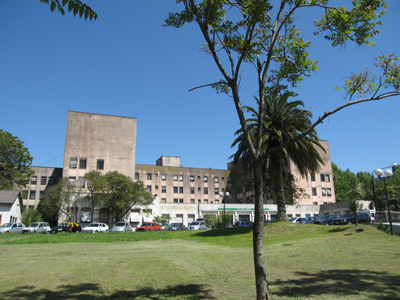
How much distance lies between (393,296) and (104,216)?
54.4 m

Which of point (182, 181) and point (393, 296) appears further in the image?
point (182, 181)

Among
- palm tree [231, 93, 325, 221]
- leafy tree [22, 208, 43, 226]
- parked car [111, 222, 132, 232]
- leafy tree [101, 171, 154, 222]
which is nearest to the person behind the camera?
palm tree [231, 93, 325, 221]

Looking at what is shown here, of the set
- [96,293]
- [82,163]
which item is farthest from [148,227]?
[96,293]

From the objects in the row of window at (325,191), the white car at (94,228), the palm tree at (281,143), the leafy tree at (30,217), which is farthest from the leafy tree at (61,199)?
the row of window at (325,191)

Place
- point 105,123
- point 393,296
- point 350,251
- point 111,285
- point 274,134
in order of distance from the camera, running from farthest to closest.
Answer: point 105,123, point 274,134, point 350,251, point 111,285, point 393,296

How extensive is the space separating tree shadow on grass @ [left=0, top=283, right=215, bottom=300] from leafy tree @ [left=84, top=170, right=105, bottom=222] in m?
43.8

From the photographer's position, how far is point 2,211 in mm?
44281

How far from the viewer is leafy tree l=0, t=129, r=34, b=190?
5059 centimetres

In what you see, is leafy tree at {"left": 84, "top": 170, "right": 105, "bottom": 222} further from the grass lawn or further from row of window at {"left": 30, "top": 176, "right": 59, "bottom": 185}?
the grass lawn

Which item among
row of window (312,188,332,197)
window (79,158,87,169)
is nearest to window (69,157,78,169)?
window (79,158,87,169)

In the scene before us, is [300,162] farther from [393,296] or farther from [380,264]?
[393,296]

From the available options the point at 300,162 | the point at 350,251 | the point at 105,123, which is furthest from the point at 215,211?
the point at 350,251

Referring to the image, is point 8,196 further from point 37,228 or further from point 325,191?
point 325,191

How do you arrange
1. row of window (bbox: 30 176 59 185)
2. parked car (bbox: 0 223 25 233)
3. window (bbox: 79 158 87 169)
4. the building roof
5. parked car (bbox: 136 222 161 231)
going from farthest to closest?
row of window (bbox: 30 176 59 185), window (bbox: 79 158 87 169), the building roof, parked car (bbox: 136 222 161 231), parked car (bbox: 0 223 25 233)
